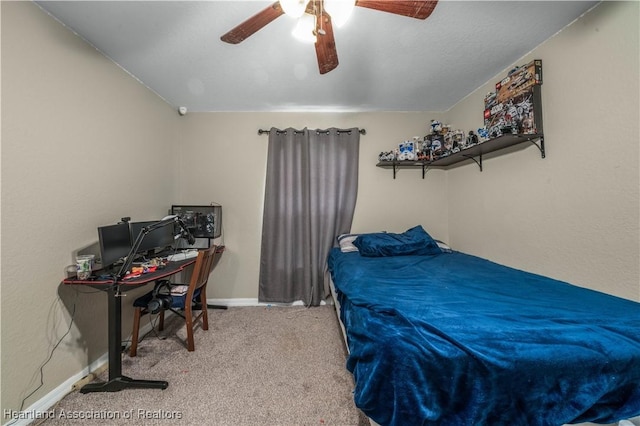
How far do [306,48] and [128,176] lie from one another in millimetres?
1897

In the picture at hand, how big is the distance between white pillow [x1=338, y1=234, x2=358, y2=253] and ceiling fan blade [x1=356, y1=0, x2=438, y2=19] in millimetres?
1959

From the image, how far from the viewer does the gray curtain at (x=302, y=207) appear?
2820 millimetres

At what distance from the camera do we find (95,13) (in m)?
1.48

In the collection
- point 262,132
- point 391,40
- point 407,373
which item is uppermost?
point 391,40

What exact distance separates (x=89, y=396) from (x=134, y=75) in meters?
2.54

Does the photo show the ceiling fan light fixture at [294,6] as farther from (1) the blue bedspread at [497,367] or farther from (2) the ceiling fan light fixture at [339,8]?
(1) the blue bedspread at [497,367]

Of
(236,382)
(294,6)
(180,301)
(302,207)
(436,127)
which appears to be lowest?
(236,382)

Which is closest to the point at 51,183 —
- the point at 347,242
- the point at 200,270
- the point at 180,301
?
the point at 200,270

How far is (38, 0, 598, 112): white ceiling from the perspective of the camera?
1.47m

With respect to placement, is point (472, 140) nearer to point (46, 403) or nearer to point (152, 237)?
point (152, 237)

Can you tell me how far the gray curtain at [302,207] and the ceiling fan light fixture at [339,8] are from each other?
1744 mm

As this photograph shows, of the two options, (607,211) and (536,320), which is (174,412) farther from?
(607,211)

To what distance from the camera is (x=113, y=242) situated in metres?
1.74

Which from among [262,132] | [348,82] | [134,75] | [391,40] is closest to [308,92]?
[348,82]
